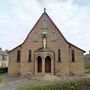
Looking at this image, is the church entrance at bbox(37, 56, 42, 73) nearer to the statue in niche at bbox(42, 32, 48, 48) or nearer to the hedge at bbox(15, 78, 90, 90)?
the statue in niche at bbox(42, 32, 48, 48)

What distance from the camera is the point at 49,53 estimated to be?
4316 centimetres

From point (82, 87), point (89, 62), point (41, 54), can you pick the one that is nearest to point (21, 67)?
point (41, 54)

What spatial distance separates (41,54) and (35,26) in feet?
21.8

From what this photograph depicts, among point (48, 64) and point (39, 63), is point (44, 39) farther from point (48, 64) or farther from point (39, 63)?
point (48, 64)

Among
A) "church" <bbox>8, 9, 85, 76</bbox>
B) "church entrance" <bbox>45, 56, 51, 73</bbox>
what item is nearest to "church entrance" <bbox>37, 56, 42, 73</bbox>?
"church" <bbox>8, 9, 85, 76</bbox>

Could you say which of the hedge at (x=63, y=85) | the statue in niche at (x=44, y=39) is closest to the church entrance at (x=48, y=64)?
the statue in niche at (x=44, y=39)

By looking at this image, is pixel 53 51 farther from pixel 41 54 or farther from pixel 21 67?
pixel 21 67

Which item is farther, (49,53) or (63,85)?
(49,53)

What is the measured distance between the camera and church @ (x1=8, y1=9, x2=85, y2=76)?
43.8 m

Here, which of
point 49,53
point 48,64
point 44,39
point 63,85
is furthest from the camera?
point 48,64

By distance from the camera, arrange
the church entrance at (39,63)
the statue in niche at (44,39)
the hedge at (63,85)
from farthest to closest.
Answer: the church entrance at (39,63), the statue in niche at (44,39), the hedge at (63,85)

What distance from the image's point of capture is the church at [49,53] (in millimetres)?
43812

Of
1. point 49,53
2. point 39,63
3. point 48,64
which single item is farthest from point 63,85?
point 39,63

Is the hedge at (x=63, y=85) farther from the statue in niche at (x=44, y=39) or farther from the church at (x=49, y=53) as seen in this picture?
the statue in niche at (x=44, y=39)
